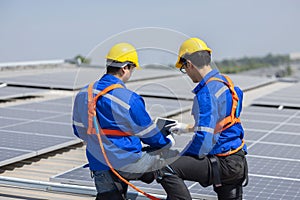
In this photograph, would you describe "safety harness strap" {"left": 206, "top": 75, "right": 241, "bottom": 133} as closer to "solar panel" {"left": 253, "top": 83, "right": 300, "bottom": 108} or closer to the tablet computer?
the tablet computer

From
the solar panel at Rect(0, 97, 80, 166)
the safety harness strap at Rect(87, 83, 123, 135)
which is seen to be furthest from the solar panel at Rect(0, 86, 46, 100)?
the safety harness strap at Rect(87, 83, 123, 135)

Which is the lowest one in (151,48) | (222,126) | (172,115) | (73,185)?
(172,115)

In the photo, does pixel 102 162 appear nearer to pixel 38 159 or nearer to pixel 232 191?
pixel 232 191

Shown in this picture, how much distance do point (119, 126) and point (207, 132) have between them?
94cm

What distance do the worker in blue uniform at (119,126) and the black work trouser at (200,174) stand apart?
25 centimetres

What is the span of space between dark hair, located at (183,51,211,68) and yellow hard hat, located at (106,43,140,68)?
22.1 inches

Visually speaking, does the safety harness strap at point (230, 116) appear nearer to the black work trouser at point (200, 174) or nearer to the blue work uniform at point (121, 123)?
the black work trouser at point (200, 174)

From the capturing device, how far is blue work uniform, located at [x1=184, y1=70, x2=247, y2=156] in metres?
6.16

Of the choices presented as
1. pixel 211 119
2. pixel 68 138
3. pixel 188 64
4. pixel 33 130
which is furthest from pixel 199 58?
pixel 33 130

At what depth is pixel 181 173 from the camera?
6.44 m

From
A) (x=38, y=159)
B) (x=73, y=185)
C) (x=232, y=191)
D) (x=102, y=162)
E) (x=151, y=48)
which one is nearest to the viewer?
(x=151, y=48)

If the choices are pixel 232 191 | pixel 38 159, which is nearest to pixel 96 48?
pixel 232 191

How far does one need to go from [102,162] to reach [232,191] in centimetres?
161

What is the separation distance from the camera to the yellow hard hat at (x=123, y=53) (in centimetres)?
624
